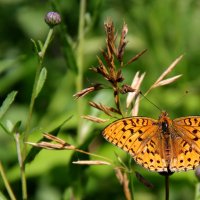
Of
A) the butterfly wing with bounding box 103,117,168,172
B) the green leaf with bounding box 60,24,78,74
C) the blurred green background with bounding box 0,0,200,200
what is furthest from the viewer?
the blurred green background with bounding box 0,0,200,200

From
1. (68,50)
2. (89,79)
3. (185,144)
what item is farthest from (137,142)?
(89,79)

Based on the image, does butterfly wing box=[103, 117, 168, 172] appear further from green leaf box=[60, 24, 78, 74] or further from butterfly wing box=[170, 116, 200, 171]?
green leaf box=[60, 24, 78, 74]

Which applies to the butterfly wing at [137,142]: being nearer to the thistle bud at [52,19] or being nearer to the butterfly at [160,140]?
the butterfly at [160,140]

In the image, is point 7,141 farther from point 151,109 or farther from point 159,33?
point 159,33

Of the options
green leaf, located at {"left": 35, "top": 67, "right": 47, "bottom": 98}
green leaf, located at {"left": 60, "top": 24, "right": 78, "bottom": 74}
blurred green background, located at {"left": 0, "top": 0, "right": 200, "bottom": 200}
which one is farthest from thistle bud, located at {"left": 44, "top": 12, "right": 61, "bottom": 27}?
green leaf, located at {"left": 60, "top": 24, "right": 78, "bottom": 74}

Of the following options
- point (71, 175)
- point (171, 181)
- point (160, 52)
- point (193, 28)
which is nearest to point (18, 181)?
point (171, 181)
